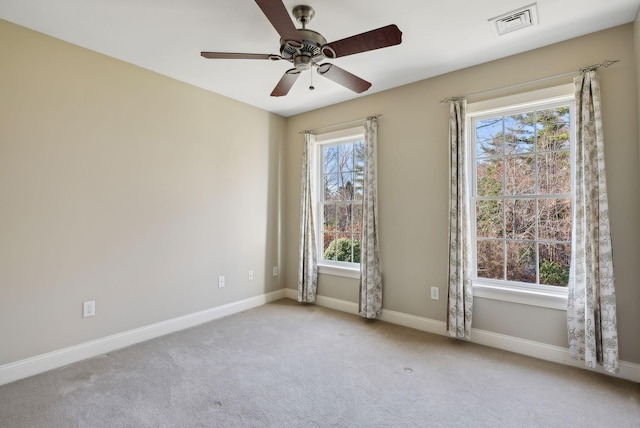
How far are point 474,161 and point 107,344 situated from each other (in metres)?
3.81

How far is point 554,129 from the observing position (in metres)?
2.83

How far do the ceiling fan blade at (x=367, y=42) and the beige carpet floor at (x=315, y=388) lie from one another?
7.41ft

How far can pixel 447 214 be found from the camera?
3254 millimetres

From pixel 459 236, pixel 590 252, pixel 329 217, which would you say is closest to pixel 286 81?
pixel 459 236

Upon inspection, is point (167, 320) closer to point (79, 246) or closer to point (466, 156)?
point (79, 246)

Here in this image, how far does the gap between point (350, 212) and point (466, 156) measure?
159cm

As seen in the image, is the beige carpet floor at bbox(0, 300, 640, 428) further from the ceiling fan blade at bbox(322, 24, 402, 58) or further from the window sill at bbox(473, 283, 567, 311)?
the ceiling fan blade at bbox(322, 24, 402, 58)

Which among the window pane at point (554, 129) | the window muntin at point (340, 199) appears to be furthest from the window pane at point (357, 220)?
the window pane at point (554, 129)

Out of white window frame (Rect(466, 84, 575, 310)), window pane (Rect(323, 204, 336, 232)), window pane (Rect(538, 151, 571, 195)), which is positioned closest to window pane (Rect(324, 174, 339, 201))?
window pane (Rect(323, 204, 336, 232))

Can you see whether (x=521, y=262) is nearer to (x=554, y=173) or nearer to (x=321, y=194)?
(x=554, y=173)

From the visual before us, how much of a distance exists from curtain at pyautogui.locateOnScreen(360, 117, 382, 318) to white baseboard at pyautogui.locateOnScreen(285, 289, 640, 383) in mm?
219

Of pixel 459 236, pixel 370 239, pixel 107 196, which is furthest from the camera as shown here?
pixel 370 239

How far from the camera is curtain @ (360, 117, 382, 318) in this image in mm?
3629

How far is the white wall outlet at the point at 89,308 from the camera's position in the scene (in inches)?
108
